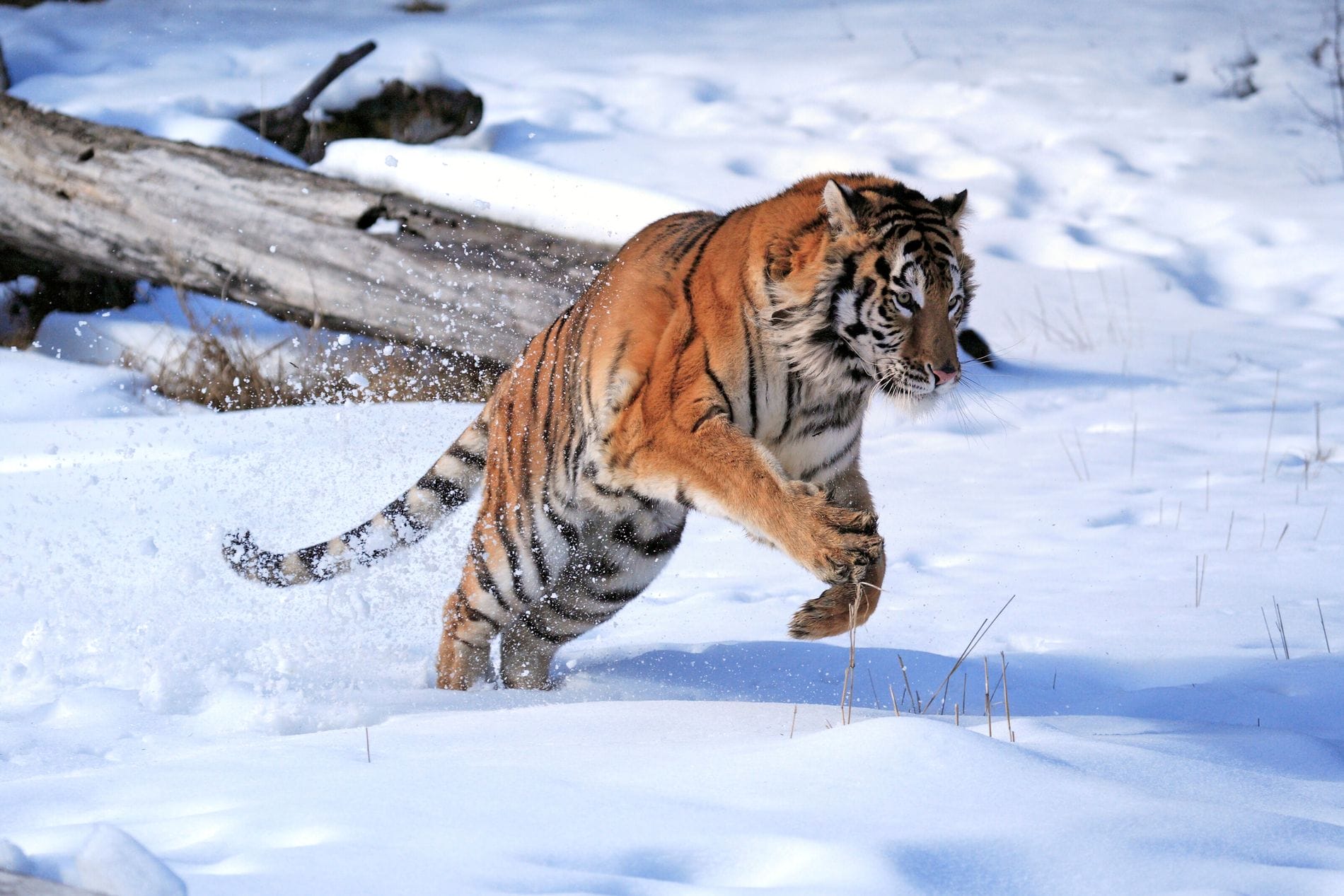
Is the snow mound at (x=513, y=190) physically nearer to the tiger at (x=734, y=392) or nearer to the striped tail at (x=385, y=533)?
the striped tail at (x=385, y=533)

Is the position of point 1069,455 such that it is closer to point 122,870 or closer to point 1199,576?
point 1199,576

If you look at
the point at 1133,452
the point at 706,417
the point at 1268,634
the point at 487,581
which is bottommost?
A: the point at 1133,452

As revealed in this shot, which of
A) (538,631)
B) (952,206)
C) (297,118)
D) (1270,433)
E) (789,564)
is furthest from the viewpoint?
(297,118)

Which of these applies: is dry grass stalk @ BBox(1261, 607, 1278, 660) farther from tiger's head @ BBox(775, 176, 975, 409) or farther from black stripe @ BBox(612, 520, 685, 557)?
black stripe @ BBox(612, 520, 685, 557)

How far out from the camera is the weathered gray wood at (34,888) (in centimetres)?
141

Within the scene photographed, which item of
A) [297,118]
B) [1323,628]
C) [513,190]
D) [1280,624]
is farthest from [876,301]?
[297,118]

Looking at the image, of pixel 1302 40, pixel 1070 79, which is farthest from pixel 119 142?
pixel 1302 40

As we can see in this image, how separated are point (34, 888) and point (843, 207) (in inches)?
77.5

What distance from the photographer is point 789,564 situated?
15.1 feet

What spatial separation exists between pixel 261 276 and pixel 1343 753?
16.5ft

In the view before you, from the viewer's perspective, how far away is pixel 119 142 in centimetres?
638

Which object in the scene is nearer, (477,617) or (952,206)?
(952,206)

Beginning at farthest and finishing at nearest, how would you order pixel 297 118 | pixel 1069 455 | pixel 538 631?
pixel 297 118 → pixel 1069 455 → pixel 538 631

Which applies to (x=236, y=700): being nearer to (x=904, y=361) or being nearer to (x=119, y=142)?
(x=904, y=361)
